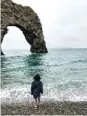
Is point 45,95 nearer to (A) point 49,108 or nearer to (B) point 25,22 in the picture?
(A) point 49,108

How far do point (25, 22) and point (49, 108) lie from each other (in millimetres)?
86250

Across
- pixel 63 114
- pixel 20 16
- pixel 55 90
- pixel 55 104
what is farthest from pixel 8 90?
pixel 20 16

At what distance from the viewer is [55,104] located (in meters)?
19.0

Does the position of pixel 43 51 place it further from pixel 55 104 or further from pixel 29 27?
pixel 55 104

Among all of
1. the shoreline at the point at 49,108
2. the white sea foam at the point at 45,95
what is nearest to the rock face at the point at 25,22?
the white sea foam at the point at 45,95

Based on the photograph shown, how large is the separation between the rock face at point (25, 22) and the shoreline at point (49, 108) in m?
71.3

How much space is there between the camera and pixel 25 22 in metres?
102

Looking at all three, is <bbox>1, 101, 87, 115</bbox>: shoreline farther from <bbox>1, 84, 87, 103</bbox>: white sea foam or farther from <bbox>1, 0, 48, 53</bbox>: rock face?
<bbox>1, 0, 48, 53</bbox>: rock face

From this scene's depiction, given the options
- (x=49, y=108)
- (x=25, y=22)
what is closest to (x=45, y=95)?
(x=49, y=108)

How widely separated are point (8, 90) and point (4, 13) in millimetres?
70480

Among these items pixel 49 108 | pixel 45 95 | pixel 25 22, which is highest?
pixel 25 22

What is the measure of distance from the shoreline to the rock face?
71.3 meters

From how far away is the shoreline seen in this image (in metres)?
16.5

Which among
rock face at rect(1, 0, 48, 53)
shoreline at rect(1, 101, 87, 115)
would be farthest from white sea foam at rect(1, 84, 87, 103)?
rock face at rect(1, 0, 48, 53)
